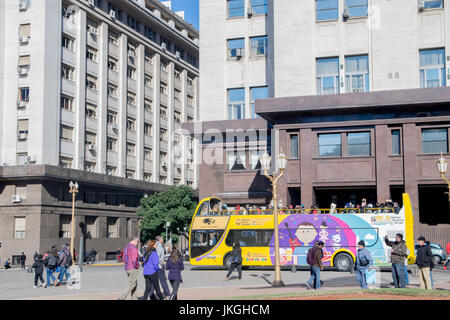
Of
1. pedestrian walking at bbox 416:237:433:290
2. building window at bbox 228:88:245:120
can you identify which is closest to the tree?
building window at bbox 228:88:245:120

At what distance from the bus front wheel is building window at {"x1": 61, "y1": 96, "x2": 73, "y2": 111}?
35.3 meters

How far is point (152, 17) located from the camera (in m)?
72.2

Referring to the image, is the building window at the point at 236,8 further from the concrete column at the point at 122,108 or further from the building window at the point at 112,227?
the building window at the point at 112,227

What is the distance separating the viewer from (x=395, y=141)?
116 feet

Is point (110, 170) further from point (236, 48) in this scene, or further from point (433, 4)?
point (433, 4)

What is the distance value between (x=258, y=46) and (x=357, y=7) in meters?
7.88

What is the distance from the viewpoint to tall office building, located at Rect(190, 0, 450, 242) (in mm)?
34812

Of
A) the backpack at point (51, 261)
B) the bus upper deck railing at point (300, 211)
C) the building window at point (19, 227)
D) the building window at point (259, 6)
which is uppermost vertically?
the building window at point (259, 6)

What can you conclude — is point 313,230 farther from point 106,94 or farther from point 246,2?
point 106,94

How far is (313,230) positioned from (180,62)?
54771mm

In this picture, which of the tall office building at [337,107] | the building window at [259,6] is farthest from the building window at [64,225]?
the building window at [259,6]

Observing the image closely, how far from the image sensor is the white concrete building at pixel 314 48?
121 ft

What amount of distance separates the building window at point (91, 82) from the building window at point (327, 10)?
2966cm
